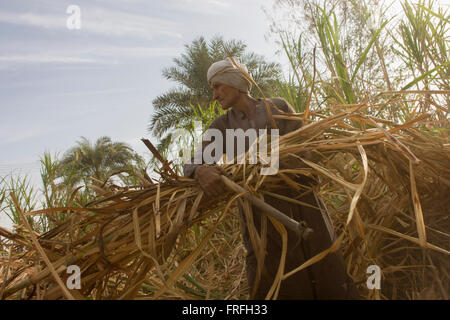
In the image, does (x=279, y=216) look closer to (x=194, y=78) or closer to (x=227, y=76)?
(x=227, y=76)

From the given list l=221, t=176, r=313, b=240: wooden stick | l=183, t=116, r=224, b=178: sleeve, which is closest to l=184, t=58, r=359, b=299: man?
l=183, t=116, r=224, b=178: sleeve

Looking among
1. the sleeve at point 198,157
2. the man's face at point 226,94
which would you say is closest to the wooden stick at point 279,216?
the sleeve at point 198,157

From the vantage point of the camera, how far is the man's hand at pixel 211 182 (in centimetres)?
79

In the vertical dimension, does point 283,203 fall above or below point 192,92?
below

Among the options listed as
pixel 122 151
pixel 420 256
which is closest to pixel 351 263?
pixel 420 256

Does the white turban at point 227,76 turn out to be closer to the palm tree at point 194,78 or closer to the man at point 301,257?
the man at point 301,257

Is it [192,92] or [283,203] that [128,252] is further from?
[192,92]

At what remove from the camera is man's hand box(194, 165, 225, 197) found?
2.59ft

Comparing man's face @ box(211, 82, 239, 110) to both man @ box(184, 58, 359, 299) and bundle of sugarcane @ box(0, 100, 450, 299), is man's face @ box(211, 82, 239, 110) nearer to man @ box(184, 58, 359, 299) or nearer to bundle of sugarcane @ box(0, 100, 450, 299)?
man @ box(184, 58, 359, 299)

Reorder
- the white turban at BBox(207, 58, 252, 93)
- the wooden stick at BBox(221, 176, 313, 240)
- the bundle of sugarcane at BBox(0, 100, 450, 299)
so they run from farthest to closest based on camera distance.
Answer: the white turban at BBox(207, 58, 252, 93) → the bundle of sugarcane at BBox(0, 100, 450, 299) → the wooden stick at BBox(221, 176, 313, 240)

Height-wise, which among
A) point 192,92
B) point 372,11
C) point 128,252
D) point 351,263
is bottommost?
point 351,263

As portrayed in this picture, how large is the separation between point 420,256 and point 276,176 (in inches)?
31.4

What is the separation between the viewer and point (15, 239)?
83 cm
